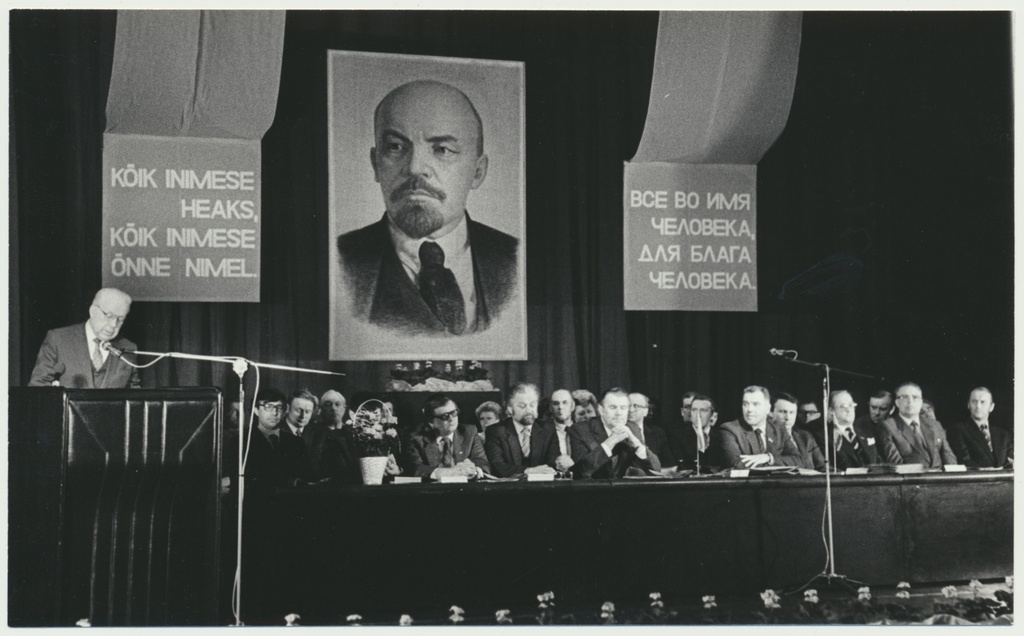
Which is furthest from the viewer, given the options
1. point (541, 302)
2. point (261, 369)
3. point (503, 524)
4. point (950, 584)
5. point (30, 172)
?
point (541, 302)

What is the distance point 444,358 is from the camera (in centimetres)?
686

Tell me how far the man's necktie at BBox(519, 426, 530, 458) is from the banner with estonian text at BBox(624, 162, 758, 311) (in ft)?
4.59

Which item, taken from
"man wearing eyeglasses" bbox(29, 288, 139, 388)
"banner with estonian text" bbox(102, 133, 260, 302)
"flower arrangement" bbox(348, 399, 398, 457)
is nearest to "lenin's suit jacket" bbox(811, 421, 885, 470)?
"flower arrangement" bbox(348, 399, 398, 457)

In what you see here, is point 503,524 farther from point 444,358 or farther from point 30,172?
point 30,172

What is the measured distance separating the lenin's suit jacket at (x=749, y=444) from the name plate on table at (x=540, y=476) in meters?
1.10

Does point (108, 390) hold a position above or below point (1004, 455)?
above

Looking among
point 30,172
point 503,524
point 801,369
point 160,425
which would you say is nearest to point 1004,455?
point 801,369

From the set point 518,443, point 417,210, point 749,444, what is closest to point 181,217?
point 417,210

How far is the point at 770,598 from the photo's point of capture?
16.3 ft

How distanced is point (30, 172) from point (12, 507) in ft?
11.1

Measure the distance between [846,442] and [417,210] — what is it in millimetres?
2964

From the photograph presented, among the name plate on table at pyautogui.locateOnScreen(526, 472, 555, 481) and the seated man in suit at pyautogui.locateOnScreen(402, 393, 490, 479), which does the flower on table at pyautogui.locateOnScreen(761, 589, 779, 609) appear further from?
the seated man in suit at pyautogui.locateOnScreen(402, 393, 490, 479)

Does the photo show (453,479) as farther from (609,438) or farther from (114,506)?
(114,506)

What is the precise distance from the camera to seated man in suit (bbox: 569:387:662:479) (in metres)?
5.59
